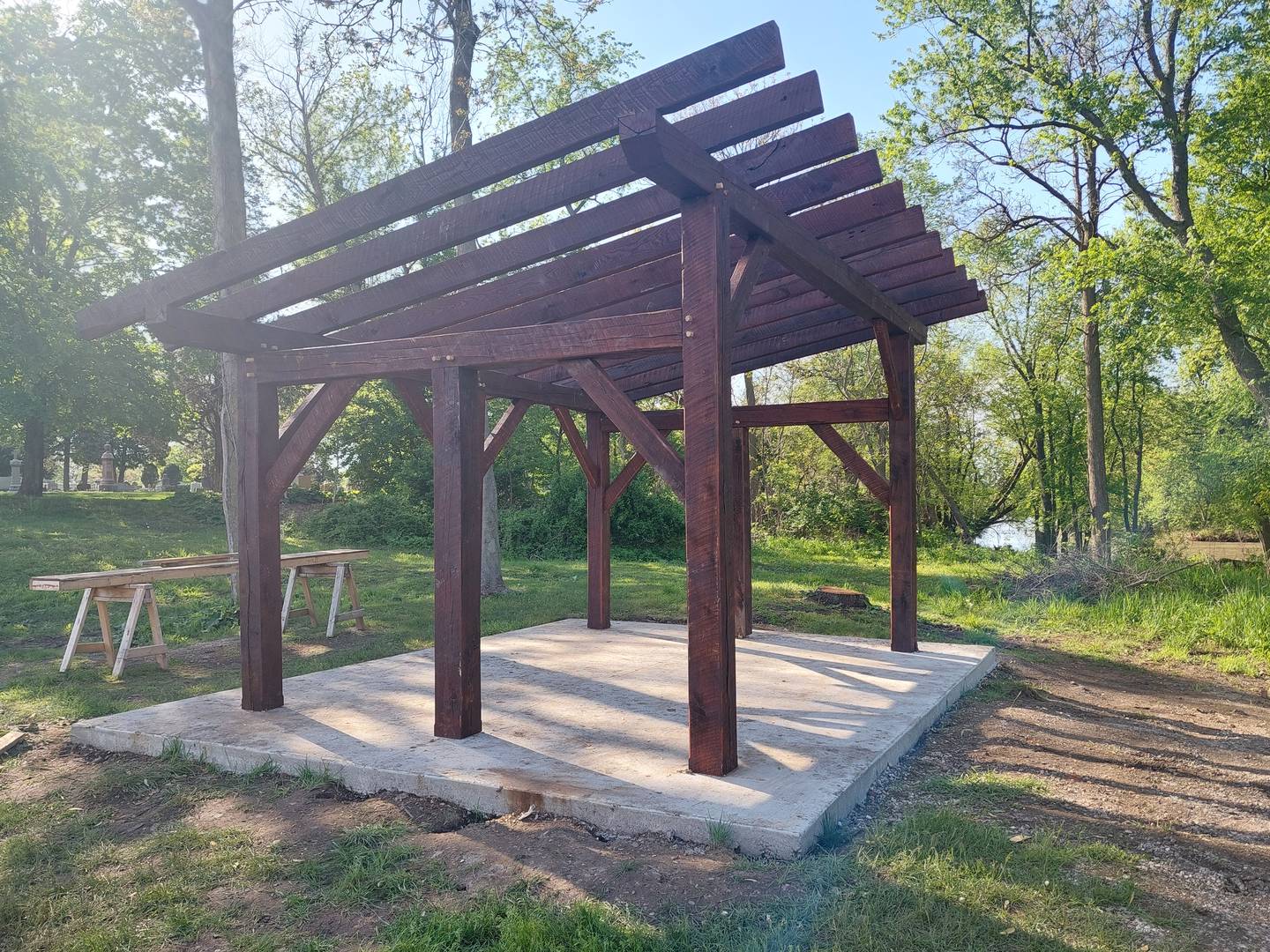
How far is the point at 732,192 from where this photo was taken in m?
3.59

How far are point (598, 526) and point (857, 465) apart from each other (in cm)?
267

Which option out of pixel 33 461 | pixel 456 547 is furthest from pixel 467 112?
pixel 33 461

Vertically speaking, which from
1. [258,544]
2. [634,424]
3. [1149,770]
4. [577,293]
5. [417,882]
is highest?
[577,293]

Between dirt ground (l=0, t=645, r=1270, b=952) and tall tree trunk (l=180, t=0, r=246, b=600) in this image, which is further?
tall tree trunk (l=180, t=0, r=246, b=600)

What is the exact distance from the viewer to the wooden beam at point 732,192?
120 inches

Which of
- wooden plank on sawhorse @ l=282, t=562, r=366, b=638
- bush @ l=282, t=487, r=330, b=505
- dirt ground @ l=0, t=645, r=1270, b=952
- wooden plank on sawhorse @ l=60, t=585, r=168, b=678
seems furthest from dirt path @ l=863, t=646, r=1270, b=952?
bush @ l=282, t=487, r=330, b=505

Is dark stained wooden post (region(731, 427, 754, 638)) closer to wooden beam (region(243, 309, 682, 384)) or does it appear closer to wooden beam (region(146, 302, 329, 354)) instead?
wooden beam (region(243, 309, 682, 384))

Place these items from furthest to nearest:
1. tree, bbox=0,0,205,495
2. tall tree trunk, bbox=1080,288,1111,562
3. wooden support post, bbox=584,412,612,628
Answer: tree, bbox=0,0,205,495
tall tree trunk, bbox=1080,288,1111,562
wooden support post, bbox=584,412,612,628

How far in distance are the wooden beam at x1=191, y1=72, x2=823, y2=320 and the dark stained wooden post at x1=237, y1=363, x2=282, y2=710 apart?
72 centimetres

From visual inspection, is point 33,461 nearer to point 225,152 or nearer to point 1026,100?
point 225,152

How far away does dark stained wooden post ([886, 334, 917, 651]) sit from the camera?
6.80m

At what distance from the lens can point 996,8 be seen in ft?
40.8

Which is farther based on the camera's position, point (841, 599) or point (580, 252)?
point (841, 599)

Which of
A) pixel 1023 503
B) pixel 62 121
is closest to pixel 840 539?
pixel 1023 503
